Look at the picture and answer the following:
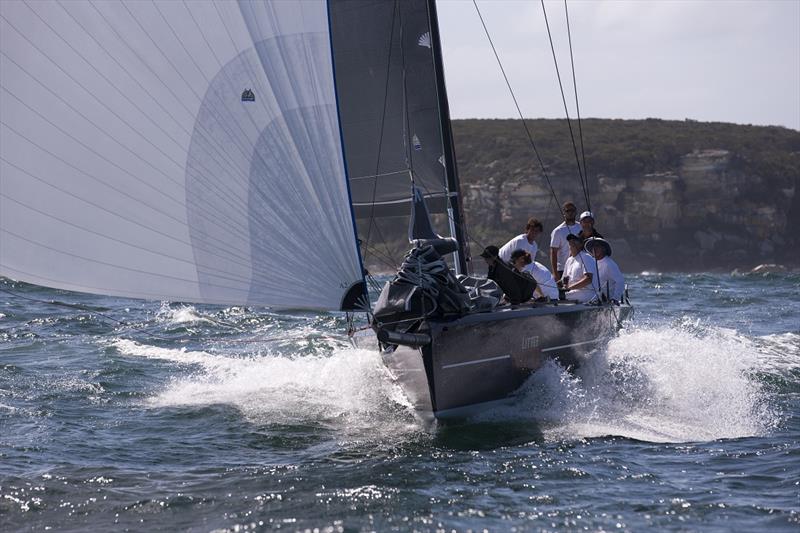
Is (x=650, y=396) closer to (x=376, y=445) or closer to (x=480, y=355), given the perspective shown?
(x=480, y=355)

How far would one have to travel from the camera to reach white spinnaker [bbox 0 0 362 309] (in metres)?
6.70

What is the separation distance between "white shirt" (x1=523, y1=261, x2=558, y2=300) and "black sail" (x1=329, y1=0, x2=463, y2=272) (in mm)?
1921

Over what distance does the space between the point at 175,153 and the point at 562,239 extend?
5.77m

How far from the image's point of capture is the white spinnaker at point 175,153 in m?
6.70

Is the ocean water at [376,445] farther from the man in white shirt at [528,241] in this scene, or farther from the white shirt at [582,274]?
the man in white shirt at [528,241]

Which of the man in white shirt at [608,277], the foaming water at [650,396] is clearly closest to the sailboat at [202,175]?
the foaming water at [650,396]

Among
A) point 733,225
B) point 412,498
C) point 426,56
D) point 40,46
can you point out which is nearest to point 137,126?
point 40,46

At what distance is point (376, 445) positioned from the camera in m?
8.24

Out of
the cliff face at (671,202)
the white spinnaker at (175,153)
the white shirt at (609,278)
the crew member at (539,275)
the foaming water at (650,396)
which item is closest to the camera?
the white spinnaker at (175,153)

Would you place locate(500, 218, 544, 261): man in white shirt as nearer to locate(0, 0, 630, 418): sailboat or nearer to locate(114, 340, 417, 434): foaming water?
locate(0, 0, 630, 418): sailboat

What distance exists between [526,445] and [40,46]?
4.70 meters

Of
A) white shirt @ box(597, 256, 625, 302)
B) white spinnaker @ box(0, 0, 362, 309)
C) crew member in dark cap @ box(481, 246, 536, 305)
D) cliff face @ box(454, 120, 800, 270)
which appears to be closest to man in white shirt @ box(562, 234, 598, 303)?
white shirt @ box(597, 256, 625, 302)

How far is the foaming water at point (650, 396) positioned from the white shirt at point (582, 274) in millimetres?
616

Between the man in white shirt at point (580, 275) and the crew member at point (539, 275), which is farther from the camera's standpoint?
the man in white shirt at point (580, 275)
